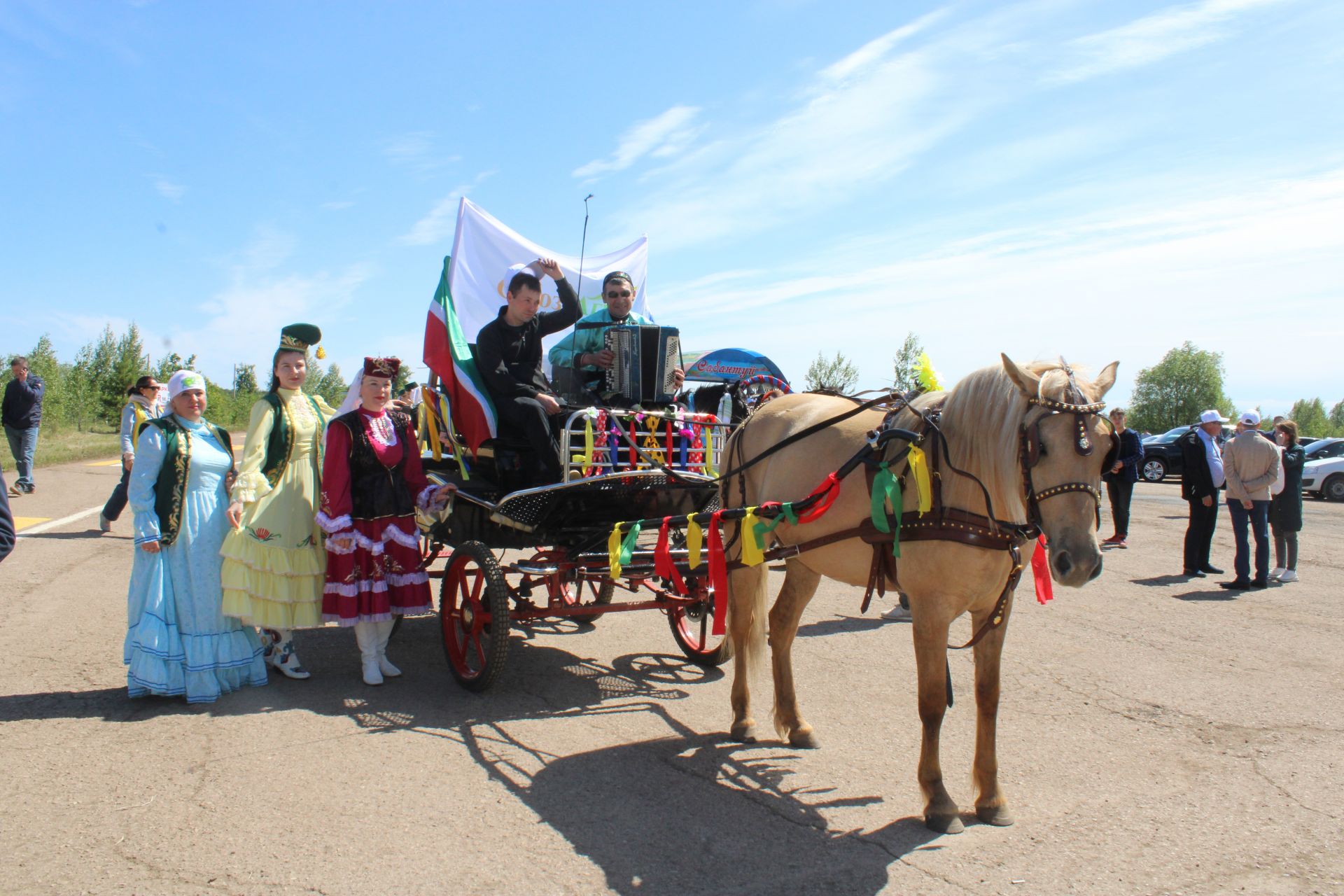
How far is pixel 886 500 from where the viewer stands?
3.76 m

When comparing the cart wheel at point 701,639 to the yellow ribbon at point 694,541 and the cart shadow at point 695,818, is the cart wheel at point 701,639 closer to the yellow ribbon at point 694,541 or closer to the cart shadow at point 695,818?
the cart shadow at point 695,818

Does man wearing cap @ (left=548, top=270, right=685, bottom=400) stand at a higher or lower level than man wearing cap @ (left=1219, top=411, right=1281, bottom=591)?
higher

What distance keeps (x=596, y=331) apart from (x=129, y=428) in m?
8.17

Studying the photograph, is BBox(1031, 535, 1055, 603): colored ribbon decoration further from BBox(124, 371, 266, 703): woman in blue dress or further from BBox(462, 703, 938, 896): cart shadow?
BBox(124, 371, 266, 703): woman in blue dress

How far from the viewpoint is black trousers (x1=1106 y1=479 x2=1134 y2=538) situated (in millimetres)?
11789

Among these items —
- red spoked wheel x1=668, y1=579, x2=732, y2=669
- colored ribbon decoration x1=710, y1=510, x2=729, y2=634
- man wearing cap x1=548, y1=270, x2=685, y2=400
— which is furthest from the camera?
man wearing cap x1=548, y1=270, x2=685, y2=400

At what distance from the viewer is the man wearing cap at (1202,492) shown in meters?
10.4

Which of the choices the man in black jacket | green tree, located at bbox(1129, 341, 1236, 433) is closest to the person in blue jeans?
the man in black jacket

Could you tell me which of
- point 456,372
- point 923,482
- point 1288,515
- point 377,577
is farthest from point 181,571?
point 1288,515

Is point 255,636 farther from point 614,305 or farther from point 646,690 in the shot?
point 614,305

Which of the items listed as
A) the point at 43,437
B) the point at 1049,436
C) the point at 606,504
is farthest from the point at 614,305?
the point at 43,437

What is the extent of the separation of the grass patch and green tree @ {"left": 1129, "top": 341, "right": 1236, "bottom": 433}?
5959cm

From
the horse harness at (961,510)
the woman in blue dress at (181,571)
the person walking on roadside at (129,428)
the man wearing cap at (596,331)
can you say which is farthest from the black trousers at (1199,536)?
the person walking on roadside at (129,428)

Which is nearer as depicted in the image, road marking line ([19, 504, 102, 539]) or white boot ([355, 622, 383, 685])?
white boot ([355, 622, 383, 685])
